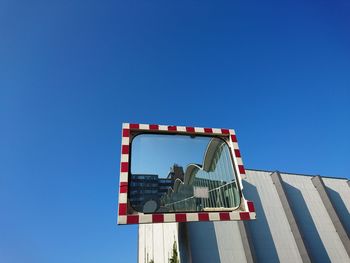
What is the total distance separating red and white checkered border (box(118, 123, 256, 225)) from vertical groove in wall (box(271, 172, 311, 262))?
1158cm

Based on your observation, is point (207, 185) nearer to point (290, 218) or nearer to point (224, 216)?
point (224, 216)

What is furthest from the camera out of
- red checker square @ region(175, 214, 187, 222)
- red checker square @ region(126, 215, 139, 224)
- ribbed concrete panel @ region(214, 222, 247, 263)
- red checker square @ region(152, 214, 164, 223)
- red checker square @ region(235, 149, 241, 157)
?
ribbed concrete panel @ region(214, 222, 247, 263)

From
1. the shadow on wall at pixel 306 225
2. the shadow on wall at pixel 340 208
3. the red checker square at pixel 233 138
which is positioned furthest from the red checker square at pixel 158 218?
the shadow on wall at pixel 340 208

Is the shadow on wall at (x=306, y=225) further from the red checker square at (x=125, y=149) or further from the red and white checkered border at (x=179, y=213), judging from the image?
the red checker square at (x=125, y=149)

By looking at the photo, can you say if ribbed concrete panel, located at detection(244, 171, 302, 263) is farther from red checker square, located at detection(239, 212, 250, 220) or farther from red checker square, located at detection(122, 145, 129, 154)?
red checker square, located at detection(122, 145, 129, 154)

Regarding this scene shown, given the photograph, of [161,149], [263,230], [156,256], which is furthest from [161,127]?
[156,256]

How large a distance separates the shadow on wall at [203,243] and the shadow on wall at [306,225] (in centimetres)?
589

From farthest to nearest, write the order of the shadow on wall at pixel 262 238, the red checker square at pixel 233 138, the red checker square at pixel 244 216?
the shadow on wall at pixel 262 238
the red checker square at pixel 233 138
the red checker square at pixel 244 216

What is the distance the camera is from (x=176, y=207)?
3.77 metres

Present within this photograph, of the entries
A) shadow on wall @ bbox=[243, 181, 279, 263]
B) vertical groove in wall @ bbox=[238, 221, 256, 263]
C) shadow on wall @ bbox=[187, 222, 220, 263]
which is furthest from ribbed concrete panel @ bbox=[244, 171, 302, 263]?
shadow on wall @ bbox=[187, 222, 220, 263]

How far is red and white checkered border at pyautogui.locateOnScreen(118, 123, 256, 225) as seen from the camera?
3393 millimetres

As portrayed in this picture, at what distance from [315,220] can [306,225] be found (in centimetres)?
101

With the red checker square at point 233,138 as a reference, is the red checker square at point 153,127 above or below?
above

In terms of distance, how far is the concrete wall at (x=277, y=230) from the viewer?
11133mm
